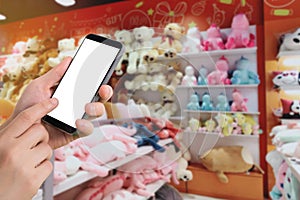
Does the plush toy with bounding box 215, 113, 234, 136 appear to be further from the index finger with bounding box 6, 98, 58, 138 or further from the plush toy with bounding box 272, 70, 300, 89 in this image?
the index finger with bounding box 6, 98, 58, 138

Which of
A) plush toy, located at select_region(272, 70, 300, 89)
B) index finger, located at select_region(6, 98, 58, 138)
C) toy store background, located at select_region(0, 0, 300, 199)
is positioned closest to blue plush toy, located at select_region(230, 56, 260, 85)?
toy store background, located at select_region(0, 0, 300, 199)

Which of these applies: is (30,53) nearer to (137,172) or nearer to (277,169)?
(137,172)

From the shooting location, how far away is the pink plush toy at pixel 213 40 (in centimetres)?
96

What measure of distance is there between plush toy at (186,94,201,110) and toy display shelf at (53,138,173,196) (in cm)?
10

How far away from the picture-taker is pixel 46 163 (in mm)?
233

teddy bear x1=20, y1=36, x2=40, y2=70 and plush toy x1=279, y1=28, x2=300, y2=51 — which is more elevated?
teddy bear x1=20, y1=36, x2=40, y2=70

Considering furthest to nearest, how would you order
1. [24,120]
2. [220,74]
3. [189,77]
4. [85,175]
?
[220,74] → [189,77] → [85,175] → [24,120]

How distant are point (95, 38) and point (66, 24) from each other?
85 centimetres

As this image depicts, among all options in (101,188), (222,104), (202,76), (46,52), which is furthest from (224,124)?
(46,52)

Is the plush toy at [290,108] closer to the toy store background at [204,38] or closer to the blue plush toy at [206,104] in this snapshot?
the toy store background at [204,38]

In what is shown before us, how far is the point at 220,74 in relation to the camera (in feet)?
2.89

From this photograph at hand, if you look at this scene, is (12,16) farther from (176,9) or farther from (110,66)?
(110,66)

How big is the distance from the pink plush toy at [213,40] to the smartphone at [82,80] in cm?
66

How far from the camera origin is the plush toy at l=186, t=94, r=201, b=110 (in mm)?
647
